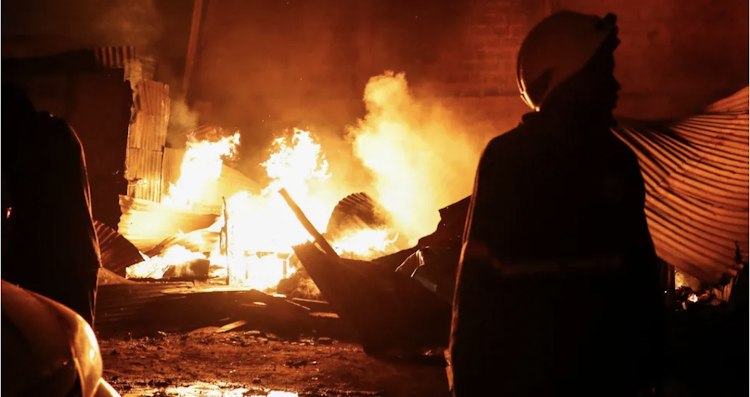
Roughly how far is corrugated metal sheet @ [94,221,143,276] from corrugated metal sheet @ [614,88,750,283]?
8.32 meters

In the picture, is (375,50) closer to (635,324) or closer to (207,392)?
(207,392)

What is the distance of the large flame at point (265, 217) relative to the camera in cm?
1102

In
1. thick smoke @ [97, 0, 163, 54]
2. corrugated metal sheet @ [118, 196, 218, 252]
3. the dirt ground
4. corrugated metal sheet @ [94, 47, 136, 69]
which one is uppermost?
thick smoke @ [97, 0, 163, 54]

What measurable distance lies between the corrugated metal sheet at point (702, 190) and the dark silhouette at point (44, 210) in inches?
260

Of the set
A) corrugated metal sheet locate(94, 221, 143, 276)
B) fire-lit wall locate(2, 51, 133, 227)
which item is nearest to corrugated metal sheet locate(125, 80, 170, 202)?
fire-lit wall locate(2, 51, 133, 227)

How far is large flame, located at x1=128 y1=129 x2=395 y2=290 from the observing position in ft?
36.1

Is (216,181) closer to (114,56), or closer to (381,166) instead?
(114,56)

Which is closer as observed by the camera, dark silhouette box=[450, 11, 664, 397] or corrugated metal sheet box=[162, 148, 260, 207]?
dark silhouette box=[450, 11, 664, 397]

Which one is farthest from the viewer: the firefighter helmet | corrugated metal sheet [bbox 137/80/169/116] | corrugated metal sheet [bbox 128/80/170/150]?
corrugated metal sheet [bbox 137/80/169/116]

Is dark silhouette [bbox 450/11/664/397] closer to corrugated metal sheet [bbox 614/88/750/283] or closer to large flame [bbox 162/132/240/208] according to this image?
corrugated metal sheet [bbox 614/88/750/283]

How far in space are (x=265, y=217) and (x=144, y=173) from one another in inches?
106

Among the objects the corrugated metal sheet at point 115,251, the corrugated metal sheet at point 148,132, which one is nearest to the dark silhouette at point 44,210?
the corrugated metal sheet at point 115,251

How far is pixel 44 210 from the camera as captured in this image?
2527mm

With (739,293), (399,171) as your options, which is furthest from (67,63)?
(739,293)
